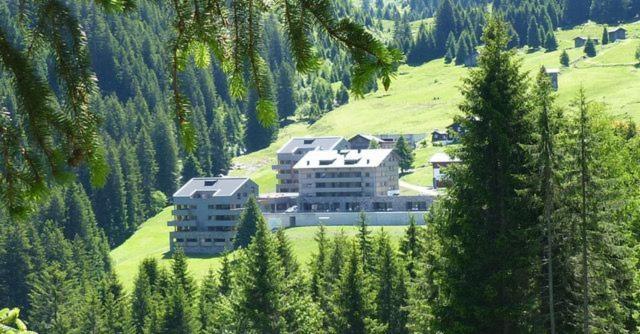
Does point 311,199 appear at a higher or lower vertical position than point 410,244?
higher

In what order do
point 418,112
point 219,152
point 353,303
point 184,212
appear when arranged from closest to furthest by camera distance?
point 353,303
point 184,212
point 219,152
point 418,112

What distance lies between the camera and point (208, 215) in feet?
438

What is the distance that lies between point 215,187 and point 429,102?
65.2 m

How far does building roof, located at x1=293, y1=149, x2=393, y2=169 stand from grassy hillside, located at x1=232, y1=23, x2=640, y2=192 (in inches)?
495

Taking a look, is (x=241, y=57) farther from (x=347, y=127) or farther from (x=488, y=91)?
(x=347, y=127)

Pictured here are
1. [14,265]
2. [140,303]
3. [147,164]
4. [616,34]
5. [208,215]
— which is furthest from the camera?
[616,34]

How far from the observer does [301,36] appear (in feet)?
18.3

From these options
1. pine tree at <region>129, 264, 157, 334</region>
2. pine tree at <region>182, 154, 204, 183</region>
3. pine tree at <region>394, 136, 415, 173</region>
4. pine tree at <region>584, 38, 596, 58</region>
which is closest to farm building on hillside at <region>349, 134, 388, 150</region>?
pine tree at <region>394, 136, 415, 173</region>

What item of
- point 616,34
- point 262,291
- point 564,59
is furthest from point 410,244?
point 616,34

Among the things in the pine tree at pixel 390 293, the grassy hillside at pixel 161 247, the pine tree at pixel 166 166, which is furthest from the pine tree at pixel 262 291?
the pine tree at pixel 166 166

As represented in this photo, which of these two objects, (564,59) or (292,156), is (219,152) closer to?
(292,156)

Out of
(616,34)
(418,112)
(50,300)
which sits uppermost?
(616,34)

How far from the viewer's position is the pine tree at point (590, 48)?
188 m

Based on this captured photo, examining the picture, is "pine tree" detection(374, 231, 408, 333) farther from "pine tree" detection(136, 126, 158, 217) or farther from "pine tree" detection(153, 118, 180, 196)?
"pine tree" detection(153, 118, 180, 196)
